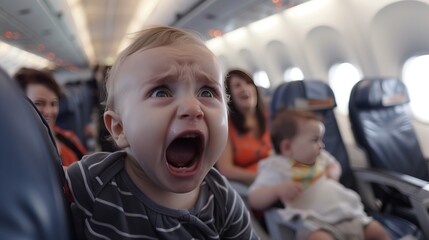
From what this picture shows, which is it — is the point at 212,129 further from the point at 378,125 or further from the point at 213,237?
the point at 378,125

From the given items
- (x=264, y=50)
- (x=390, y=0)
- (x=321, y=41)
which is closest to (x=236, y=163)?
(x=390, y=0)

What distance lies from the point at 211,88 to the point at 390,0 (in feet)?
11.0

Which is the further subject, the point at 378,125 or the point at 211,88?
the point at 378,125

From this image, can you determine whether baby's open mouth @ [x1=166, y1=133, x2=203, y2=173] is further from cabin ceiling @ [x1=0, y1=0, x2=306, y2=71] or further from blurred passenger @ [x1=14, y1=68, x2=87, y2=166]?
blurred passenger @ [x1=14, y1=68, x2=87, y2=166]

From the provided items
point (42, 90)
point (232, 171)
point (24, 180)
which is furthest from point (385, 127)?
point (24, 180)

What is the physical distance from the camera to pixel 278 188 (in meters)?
1.77

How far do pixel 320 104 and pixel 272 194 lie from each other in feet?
3.78

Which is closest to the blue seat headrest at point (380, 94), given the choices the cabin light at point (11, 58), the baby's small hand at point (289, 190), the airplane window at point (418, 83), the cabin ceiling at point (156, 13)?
the airplane window at point (418, 83)

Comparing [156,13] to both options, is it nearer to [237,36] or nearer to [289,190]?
[237,36]

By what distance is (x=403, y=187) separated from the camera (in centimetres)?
217

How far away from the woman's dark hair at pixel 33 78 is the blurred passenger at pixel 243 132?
1076 mm

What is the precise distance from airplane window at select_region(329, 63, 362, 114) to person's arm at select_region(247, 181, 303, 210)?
3066 millimetres

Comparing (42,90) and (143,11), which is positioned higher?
(143,11)

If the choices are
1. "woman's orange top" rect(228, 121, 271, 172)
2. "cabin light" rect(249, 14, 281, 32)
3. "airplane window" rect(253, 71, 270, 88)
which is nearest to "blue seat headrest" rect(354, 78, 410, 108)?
"woman's orange top" rect(228, 121, 271, 172)
